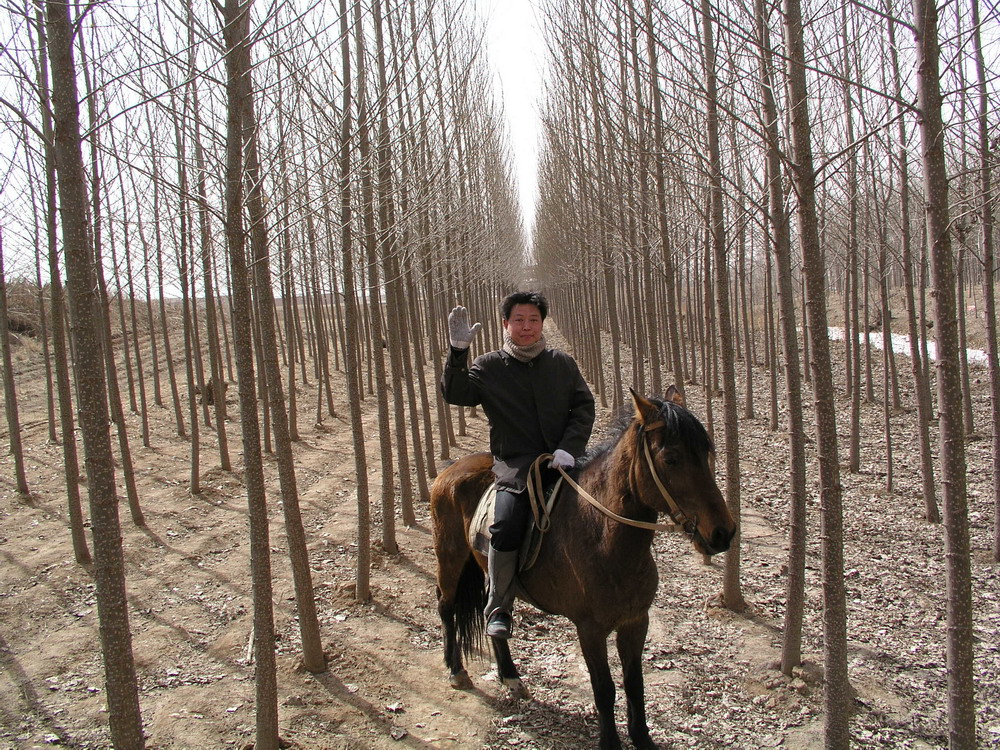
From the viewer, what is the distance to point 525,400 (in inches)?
152

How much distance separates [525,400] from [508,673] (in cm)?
170

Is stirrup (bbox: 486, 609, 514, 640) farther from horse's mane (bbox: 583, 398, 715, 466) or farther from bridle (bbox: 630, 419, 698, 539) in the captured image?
horse's mane (bbox: 583, 398, 715, 466)

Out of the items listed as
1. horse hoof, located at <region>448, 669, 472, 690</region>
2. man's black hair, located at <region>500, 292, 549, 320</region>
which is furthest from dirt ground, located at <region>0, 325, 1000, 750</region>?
man's black hair, located at <region>500, 292, 549, 320</region>

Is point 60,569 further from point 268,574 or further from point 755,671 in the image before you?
point 755,671

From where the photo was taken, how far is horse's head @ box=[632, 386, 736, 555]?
2.73 m

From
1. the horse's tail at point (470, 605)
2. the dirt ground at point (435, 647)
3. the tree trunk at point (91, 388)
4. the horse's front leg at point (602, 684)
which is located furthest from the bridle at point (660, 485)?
the tree trunk at point (91, 388)

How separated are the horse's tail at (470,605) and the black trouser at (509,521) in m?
0.75

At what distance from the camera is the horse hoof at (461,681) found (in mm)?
4246

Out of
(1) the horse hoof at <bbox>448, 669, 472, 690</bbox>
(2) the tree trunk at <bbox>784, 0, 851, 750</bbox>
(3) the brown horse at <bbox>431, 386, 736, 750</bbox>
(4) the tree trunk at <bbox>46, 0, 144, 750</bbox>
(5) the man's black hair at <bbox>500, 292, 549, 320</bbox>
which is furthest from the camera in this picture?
(1) the horse hoof at <bbox>448, 669, 472, 690</bbox>

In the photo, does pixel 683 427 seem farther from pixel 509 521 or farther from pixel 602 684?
pixel 602 684

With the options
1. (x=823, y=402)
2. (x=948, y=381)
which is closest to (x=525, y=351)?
(x=823, y=402)

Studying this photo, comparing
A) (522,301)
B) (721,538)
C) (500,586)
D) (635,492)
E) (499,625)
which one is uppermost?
(522,301)

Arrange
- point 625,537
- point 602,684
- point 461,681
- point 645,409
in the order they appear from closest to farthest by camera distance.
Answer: point 645,409
point 625,537
point 602,684
point 461,681

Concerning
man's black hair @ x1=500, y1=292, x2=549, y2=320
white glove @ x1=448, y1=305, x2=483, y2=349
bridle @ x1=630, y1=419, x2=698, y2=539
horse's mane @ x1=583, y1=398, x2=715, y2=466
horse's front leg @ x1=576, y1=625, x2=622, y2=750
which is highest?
man's black hair @ x1=500, y1=292, x2=549, y2=320
